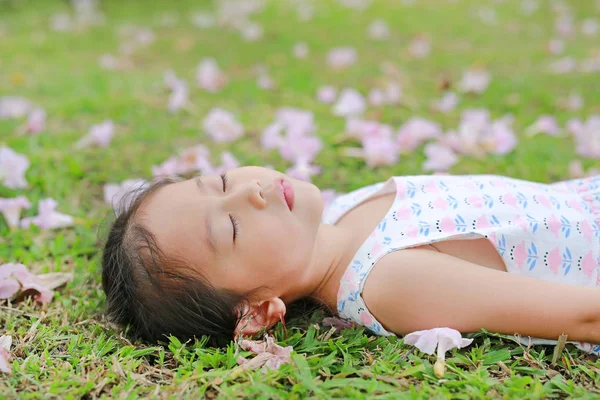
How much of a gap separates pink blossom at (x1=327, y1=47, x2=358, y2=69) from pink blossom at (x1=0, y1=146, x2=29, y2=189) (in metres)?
2.81

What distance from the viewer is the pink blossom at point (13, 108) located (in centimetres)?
387

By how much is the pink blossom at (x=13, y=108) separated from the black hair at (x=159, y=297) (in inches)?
93.3

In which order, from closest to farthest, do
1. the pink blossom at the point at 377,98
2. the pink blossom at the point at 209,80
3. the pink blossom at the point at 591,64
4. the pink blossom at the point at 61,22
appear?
the pink blossom at the point at 377,98 < the pink blossom at the point at 209,80 < the pink blossom at the point at 591,64 < the pink blossom at the point at 61,22

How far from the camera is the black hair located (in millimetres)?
1854

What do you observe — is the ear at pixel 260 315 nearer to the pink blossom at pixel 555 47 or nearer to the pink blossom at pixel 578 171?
the pink blossom at pixel 578 171

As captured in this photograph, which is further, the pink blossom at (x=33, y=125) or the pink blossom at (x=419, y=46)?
the pink blossom at (x=419, y=46)

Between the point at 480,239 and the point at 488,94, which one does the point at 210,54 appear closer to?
the point at 488,94

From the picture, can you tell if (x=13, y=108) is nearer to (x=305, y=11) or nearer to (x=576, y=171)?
(x=576, y=171)

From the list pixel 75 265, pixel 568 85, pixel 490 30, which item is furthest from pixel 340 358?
pixel 490 30

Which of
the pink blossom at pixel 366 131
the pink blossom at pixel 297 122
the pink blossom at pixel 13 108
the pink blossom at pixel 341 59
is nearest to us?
the pink blossom at pixel 366 131

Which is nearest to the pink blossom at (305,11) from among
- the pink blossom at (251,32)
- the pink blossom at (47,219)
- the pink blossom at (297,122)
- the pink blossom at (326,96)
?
the pink blossom at (251,32)

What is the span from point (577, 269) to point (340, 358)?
87 centimetres

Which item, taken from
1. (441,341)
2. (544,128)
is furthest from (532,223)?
(544,128)

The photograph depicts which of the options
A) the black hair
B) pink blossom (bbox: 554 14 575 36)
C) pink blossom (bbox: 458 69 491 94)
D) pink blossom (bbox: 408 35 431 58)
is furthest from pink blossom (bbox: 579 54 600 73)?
the black hair
